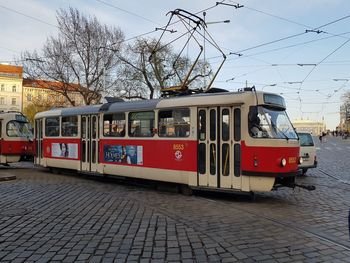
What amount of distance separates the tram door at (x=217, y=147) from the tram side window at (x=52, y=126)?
331 inches

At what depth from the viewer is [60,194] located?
1152cm

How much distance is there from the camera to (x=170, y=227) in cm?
758

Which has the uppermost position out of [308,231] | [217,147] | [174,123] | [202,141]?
[174,123]

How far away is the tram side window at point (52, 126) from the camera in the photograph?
1785cm

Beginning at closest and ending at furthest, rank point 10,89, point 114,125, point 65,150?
1. point 114,125
2. point 65,150
3. point 10,89

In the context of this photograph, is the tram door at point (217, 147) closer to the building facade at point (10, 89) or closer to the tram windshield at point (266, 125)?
the tram windshield at point (266, 125)

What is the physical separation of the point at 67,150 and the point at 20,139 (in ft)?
18.2

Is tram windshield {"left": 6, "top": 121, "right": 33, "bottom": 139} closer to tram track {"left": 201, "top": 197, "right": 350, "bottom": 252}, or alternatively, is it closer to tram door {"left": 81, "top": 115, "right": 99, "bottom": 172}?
tram door {"left": 81, "top": 115, "right": 99, "bottom": 172}

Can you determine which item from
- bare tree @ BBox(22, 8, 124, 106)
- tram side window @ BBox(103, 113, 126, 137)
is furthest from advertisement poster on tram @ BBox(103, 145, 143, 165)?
bare tree @ BBox(22, 8, 124, 106)

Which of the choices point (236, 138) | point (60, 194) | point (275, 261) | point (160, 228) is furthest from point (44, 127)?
point (275, 261)

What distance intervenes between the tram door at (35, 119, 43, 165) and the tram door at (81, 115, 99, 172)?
147 inches

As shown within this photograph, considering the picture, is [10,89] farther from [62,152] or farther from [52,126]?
[62,152]

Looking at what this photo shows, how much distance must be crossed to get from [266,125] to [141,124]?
4346mm

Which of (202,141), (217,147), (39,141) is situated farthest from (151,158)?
(39,141)
